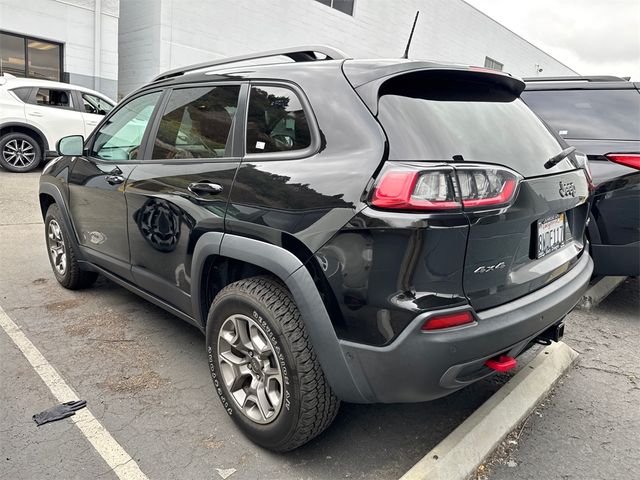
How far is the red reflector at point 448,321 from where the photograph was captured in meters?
1.81

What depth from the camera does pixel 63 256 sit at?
420 centimetres

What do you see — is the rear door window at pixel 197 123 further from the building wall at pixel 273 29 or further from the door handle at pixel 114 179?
the building wall at pixel 273 29

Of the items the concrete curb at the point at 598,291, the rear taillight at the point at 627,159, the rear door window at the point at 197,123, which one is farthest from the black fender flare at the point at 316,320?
the rear taillight at the point at 627,159

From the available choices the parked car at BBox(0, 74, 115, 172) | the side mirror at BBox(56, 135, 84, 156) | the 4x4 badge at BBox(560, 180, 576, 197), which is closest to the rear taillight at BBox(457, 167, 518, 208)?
the 4x4 badge at BBox(560, 180, 576, 197)

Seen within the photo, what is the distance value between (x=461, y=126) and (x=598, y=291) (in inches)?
120

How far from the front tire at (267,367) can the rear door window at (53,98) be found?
9.61 meters

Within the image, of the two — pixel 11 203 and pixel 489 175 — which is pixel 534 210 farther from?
pixel 11 203

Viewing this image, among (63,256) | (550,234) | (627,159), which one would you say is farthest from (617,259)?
(63,256)

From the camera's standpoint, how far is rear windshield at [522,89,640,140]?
396cm

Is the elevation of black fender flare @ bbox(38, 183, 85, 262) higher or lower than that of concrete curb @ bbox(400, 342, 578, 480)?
higher

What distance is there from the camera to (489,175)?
192cm

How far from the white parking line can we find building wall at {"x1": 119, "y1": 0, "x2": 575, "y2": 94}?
9925mm

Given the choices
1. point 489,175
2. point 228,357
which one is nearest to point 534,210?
point 489,175

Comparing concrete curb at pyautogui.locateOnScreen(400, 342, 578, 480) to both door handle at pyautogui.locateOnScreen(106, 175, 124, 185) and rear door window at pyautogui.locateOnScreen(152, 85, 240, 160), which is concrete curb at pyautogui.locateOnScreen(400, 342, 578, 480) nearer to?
rear door window at pyautogui.locateOnScreen(152, 85, 240, 160)
